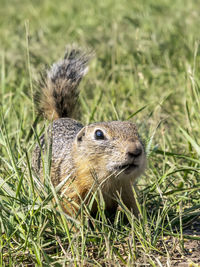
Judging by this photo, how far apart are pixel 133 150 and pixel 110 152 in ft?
0.50

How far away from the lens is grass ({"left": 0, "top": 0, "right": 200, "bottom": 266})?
7.82ft

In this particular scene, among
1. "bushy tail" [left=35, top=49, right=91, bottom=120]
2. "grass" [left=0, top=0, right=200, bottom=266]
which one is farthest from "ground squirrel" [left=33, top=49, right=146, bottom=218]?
"bushy tail" [left=35, top=49, right=91, bottom=120]

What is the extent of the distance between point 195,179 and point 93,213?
78 centimetres

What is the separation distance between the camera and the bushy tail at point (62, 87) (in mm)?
3756

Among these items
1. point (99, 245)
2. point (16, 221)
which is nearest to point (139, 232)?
point (99, 245)

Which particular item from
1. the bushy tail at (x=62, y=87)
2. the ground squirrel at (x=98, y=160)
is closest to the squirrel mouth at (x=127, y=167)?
the ground squirrel at (x=98, y=160)

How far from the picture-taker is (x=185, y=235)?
2551 millimetres

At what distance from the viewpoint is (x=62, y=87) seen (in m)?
3.75

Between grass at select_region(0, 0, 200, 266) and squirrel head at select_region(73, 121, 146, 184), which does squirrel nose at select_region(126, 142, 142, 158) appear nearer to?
squirrel head at select_region(73, 121, 146, 184)

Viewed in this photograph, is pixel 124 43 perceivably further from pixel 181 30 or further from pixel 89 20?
pixel 89 20

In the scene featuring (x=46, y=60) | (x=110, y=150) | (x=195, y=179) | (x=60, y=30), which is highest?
(x=60, y=30)

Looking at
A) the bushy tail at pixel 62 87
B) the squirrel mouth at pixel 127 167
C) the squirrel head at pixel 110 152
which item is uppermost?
the bushy tail at pixel 62 87

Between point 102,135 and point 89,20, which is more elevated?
point 89,20

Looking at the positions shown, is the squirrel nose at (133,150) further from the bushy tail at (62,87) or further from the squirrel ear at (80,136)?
the bushy tail at (62,87)
